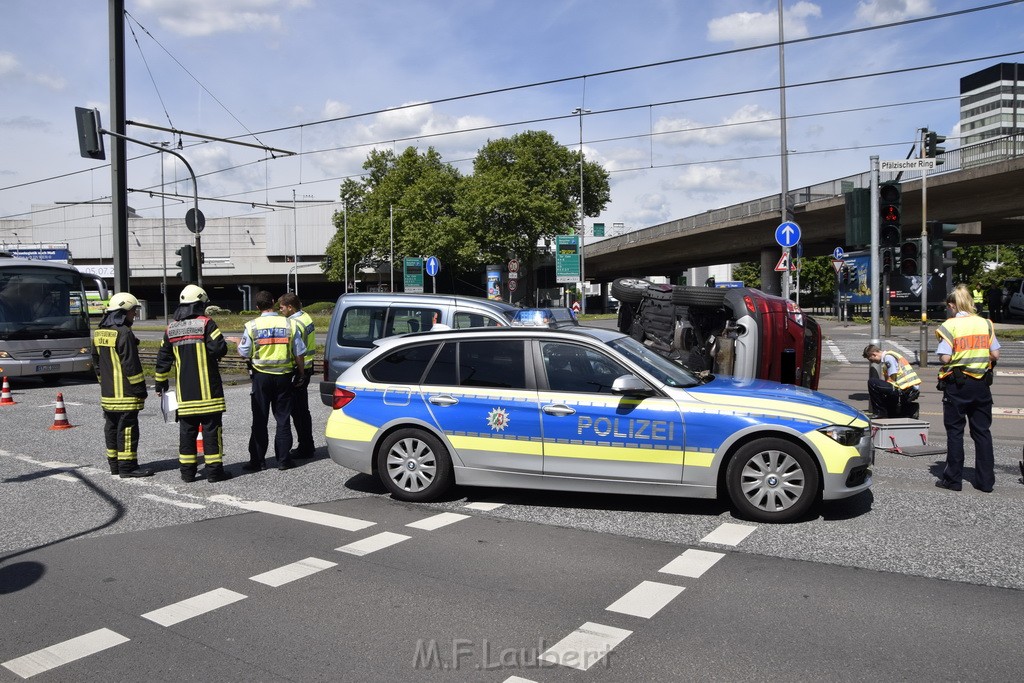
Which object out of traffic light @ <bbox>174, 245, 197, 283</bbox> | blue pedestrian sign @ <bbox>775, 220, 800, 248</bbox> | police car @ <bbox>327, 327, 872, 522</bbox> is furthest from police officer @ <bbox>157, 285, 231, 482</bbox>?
blue pedestrian sign @ <bbox>775, 220, 800, 248</bbox>

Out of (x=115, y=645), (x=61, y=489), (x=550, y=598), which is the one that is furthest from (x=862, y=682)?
(x=61, y=489)

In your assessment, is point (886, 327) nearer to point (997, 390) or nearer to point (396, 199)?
point (997, 390)

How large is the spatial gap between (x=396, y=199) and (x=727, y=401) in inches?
2354

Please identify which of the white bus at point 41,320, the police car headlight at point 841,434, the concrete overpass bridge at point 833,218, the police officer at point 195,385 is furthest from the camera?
the concrete overpass bridge at point 833,218

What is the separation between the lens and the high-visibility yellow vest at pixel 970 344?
7.20m

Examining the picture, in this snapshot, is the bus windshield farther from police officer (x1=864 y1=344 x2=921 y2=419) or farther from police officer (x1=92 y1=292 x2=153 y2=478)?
police officer (x1=864 y1=344 x2=921 y2=419)

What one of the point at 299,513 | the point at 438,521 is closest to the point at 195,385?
the point at 299,513

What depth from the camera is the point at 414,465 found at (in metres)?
7.11

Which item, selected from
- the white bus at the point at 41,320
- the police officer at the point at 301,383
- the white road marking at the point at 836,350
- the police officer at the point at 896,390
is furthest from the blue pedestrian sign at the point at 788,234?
the white bus at the point at 41,320

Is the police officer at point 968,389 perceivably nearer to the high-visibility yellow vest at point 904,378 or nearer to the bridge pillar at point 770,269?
the high-visibility yellow vest at point 904,378

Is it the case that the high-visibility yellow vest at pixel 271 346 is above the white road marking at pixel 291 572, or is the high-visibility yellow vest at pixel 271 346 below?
above

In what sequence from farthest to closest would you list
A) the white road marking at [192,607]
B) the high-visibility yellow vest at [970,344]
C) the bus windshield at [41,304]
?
the bus windshield at [41,304] → the high-visibility yellow vest at [970,344] → the white road marking at [192,607]

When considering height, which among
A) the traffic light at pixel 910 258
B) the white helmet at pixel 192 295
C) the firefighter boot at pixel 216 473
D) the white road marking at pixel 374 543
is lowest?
the white road marking at pixel 374 543

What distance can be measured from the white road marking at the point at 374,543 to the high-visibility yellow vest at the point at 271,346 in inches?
116
